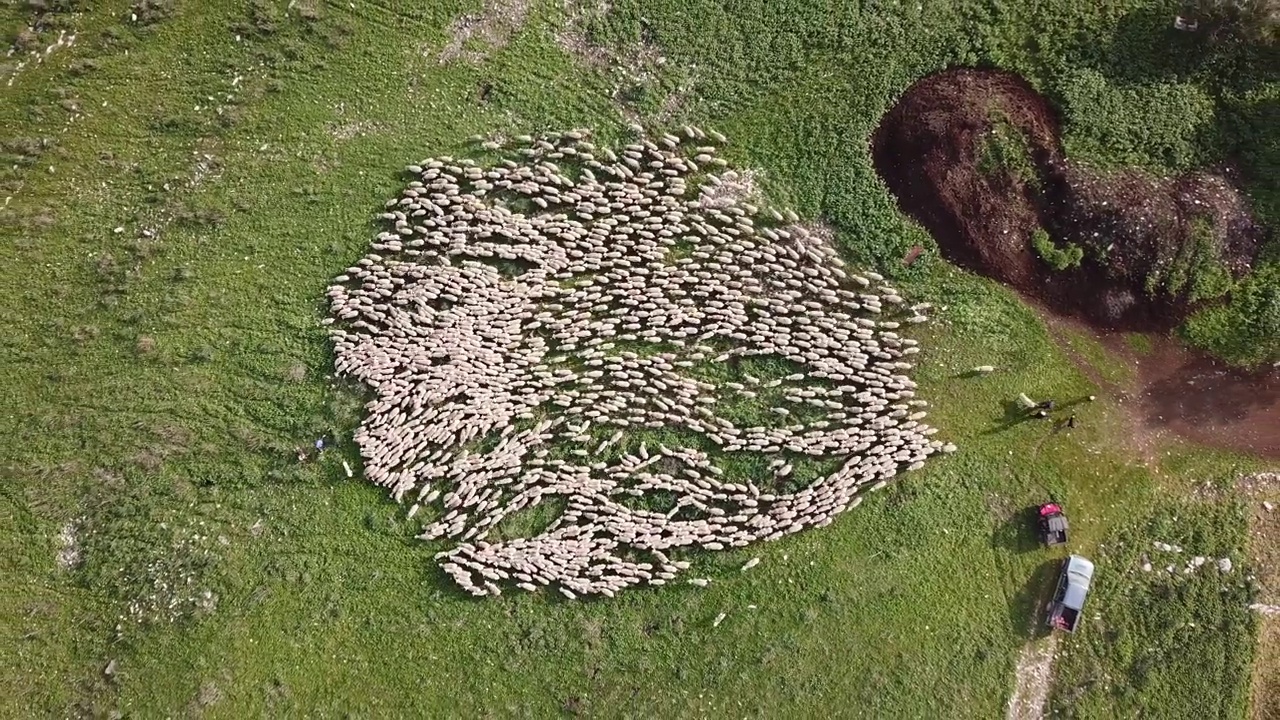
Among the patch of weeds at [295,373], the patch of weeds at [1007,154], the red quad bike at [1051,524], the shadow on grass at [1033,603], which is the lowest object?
the patch of weeds at [295,373]

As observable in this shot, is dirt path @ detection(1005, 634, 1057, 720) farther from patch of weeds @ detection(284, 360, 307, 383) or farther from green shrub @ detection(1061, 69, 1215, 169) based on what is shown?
patch of weeds @ detection(284, 360, 307, 383)

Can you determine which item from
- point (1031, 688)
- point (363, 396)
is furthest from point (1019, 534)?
point (363, 396)

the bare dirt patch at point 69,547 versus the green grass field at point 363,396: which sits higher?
the green grass field at point 363,396

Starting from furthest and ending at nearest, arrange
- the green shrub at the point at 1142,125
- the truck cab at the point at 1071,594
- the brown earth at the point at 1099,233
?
the green shrub at the point at 1142,125
the brown earth at the point at 1099,233
the truck cab at the point at 1071,594

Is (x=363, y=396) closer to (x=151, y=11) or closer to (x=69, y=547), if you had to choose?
(x=69, y=547)

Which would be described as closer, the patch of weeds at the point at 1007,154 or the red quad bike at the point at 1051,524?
the red quad bike at the point at 1051,524

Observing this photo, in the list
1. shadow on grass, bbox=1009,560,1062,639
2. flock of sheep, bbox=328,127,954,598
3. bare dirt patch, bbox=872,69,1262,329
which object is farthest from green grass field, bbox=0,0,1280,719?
flock of sheep, bbox=328,127,954,598

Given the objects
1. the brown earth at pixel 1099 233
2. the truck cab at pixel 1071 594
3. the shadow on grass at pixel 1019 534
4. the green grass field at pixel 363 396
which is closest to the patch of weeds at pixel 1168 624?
the green grass field at pixel 363 396

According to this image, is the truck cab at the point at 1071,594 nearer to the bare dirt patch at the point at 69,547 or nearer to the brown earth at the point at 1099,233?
the brown earth at the point at 1099,233
